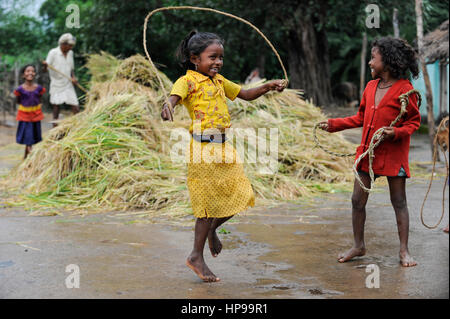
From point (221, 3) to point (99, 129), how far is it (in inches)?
286

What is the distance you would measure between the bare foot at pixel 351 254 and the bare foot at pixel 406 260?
0.23 m

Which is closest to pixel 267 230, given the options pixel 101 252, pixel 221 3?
pixel 101 252

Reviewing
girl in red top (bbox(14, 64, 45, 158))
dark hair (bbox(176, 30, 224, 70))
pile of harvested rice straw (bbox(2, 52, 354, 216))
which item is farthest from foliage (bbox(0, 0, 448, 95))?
dark hair (bbox(176, 30, 224, 70))

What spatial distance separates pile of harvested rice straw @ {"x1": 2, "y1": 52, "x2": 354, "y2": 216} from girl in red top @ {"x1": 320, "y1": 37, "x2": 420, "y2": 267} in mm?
1809

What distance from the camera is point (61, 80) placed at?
28.0ft

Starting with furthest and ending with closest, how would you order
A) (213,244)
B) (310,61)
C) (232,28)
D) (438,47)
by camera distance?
(232,28)
(310,61)
(438,47)
(213,244)

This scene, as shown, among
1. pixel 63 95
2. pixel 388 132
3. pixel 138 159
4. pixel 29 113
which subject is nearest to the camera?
pixel 388 132

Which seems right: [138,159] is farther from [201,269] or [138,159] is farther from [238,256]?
[201,269]

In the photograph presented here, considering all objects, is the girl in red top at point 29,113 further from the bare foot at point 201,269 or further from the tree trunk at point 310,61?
the tree trunk at point 310,61

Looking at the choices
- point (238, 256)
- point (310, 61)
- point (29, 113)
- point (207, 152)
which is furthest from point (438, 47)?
point (207, 152)

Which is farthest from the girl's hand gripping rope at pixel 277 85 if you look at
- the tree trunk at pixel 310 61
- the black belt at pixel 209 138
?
the tree trunk at pixel 310 61

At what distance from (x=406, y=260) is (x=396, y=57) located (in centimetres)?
120

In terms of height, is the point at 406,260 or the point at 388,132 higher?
the point at 388,132

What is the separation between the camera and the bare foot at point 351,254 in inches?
145
